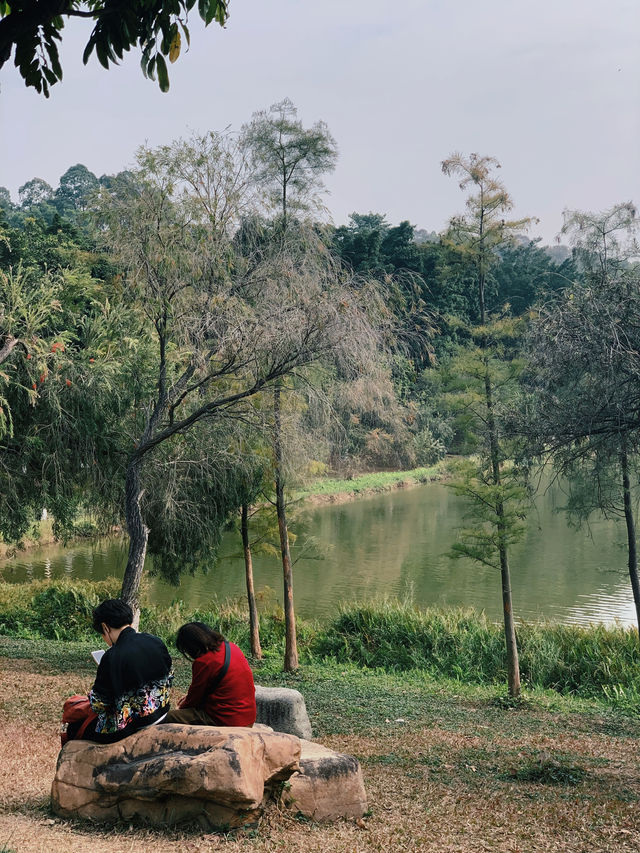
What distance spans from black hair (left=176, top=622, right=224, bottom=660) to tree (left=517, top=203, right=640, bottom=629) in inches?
164

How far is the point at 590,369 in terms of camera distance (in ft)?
24.6

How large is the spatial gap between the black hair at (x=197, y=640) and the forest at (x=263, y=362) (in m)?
4.27

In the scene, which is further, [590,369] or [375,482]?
[375,482]

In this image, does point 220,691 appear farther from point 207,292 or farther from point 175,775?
point 207,292

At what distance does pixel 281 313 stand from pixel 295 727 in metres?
4.25

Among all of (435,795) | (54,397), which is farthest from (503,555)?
(54,397)

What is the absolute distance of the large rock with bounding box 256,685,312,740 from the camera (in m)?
6.55

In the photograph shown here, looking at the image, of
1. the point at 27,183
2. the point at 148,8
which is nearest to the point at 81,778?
the point at 148,8

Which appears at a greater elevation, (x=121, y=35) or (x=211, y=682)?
(x=121, y=35)

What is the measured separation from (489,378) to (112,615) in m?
8.80

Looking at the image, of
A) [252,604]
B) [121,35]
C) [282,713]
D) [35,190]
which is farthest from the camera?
[35,190]

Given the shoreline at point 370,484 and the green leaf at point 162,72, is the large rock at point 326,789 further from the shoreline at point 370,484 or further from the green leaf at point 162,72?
the shoreline at point 370,484

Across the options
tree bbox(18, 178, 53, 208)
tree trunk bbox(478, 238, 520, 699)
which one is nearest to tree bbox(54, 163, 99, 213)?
tree bbox(18, 178, 53, 208)

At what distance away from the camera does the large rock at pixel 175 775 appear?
408cm
